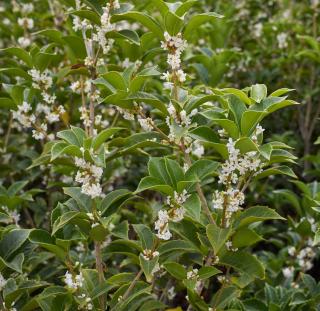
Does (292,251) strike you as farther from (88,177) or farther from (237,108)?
(88,177)

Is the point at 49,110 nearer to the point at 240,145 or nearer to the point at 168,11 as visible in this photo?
the point at 168,11

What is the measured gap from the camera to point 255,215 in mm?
1875

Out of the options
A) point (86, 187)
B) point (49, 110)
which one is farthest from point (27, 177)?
point (86, 187)

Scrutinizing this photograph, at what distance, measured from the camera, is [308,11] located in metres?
3.91

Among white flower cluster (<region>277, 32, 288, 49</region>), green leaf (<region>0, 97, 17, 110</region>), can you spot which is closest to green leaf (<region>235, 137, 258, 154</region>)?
green leaf (<region>0, 97, 17, 110</region>)

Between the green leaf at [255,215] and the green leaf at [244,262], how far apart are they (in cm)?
12

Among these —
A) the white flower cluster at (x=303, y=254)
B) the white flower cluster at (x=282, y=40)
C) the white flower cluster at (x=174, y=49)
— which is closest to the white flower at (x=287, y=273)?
the white flower cluster at (x=303, y=254)

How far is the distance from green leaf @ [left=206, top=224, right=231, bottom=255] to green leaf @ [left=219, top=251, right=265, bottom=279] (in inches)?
5.0

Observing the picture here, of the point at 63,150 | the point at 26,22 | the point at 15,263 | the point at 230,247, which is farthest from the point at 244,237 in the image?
the point at 26,22

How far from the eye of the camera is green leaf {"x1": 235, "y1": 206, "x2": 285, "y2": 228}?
1.83m

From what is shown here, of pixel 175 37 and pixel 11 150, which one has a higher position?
pixel 175 37

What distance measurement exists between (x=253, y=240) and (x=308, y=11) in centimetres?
248

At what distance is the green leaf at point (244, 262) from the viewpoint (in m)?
1.91

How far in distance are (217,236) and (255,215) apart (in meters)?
0.16
